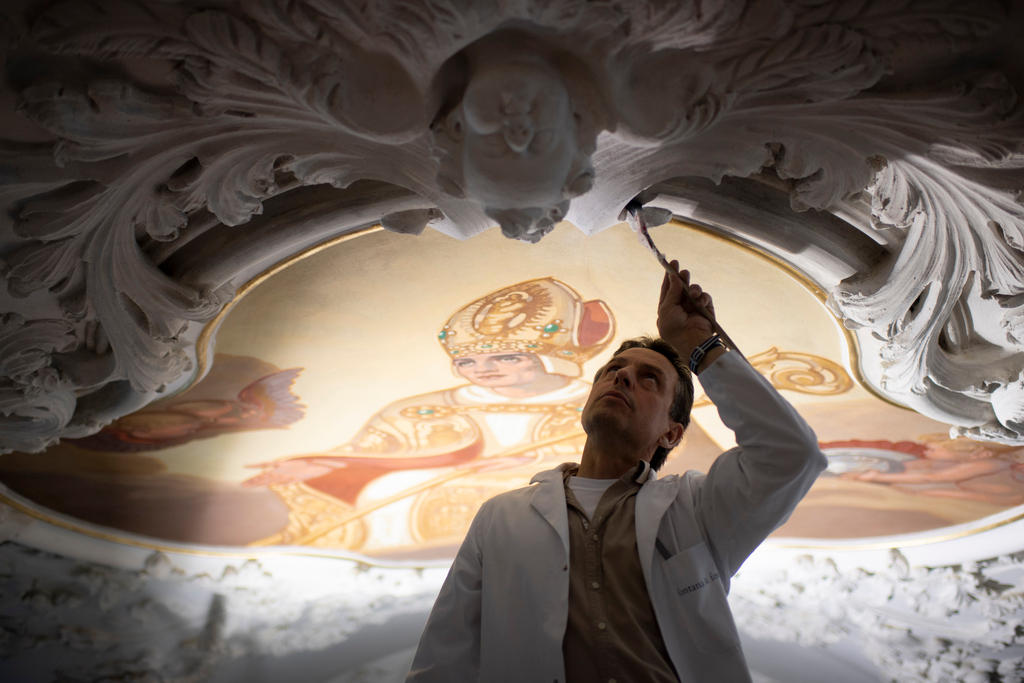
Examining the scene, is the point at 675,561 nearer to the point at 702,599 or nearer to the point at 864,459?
the point at 702,599

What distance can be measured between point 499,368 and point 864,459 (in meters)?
2.21

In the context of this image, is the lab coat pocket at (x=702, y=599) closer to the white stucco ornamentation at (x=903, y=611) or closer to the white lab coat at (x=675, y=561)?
the white lab coat at (x=675, y=561)

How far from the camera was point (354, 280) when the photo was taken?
322cm

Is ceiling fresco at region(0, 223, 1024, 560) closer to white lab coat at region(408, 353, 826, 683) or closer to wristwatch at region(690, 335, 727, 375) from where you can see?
wristwatch at region(690, 335, 727, 375)

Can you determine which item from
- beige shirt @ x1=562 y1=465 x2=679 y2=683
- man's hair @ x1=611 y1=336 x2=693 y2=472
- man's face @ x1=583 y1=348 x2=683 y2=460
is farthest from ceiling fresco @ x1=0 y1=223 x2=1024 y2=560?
beige shirt @ x1=562 y1=465 x2=679 y2=683

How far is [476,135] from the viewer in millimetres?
1971

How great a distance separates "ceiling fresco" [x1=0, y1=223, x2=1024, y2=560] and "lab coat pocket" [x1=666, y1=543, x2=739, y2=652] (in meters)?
A: 1.48

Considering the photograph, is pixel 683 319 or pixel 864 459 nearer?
pixel 683 319

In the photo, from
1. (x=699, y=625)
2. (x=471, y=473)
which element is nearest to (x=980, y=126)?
(x=699, y=625)

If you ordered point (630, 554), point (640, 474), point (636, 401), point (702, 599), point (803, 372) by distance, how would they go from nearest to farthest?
point (702, 599), point (630, 554), point (640, 474), point (636, 401), point (803, 372)

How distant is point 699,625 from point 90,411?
259cm

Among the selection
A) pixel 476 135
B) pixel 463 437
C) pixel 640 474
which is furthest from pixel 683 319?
pixel 463 437

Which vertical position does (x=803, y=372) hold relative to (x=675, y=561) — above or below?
above

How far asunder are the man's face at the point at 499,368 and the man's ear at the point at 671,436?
141 centimetres
